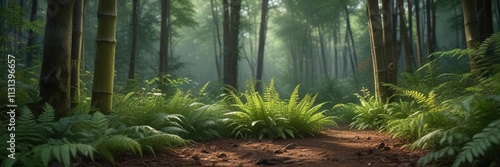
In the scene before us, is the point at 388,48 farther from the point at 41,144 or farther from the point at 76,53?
the point at 41,144

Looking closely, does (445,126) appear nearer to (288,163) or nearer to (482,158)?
(482,158)

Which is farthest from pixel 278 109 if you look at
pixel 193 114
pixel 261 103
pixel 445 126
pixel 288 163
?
pixel 445 126

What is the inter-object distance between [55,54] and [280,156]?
227 cm

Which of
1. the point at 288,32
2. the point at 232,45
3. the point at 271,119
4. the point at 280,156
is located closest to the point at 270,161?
the point at 280,156

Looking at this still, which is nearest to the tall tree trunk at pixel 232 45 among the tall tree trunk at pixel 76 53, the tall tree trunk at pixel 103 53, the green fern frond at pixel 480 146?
the tall tree trunk at pixel 76 53

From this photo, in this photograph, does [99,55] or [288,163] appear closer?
[288,163]

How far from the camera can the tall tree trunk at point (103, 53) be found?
3311 millimetres

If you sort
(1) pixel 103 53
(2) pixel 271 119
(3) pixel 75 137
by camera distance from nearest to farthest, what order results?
1. (3) pixel 75 137
2. (1) pixel 103 53
3. (2) pixel 271 119

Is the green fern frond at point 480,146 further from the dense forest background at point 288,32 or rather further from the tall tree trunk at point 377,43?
the dense forest background at point 288,32

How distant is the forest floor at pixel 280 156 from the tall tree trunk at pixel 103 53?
959mm

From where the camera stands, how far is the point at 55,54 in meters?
2.79

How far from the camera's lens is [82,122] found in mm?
2727

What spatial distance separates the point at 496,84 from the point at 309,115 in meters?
2.14

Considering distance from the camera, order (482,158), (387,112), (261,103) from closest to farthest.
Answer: (482,158)
(261,103)
(387,112)
